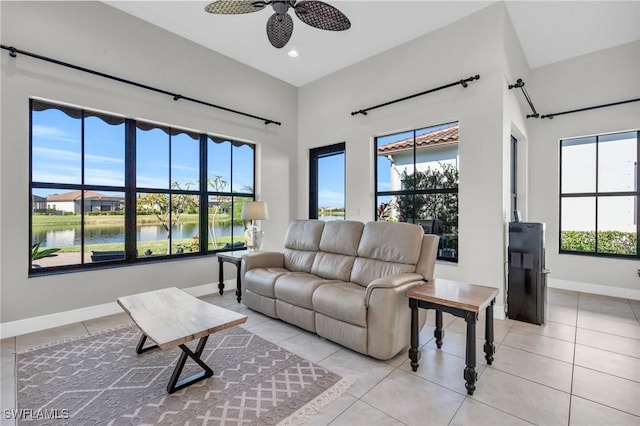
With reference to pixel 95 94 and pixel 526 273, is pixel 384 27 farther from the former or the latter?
pixel 95 94

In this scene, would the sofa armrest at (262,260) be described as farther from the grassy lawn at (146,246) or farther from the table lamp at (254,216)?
the grassy lawn at (146,246)

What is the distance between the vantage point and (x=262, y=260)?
368cm

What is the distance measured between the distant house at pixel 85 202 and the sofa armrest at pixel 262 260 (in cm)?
167

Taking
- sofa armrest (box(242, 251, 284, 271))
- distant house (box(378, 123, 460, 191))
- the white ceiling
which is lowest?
sofa armrest (box(242, 251, 284, 271))

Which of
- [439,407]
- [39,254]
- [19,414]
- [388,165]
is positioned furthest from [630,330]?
[39,254]

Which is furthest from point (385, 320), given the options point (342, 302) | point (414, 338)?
point (342, 302)

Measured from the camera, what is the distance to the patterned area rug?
1745 millimetres

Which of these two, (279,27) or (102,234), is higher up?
(279,27)

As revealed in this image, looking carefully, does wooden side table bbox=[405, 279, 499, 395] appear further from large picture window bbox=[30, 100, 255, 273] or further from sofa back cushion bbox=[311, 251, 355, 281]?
large picture window bbox=[30, 100, 255, 273]

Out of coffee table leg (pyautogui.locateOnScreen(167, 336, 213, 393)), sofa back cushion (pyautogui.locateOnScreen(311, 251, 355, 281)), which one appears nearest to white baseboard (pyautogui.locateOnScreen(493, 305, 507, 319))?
sofa back cushion (pyautogui.locateOnScreen(311, 251, 355, 281))

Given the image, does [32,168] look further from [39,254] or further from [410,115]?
[410,115]

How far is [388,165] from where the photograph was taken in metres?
4.46

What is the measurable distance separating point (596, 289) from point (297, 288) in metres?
4.42

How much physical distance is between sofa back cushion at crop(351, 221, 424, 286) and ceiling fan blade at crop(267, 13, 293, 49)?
2057 millimetres
